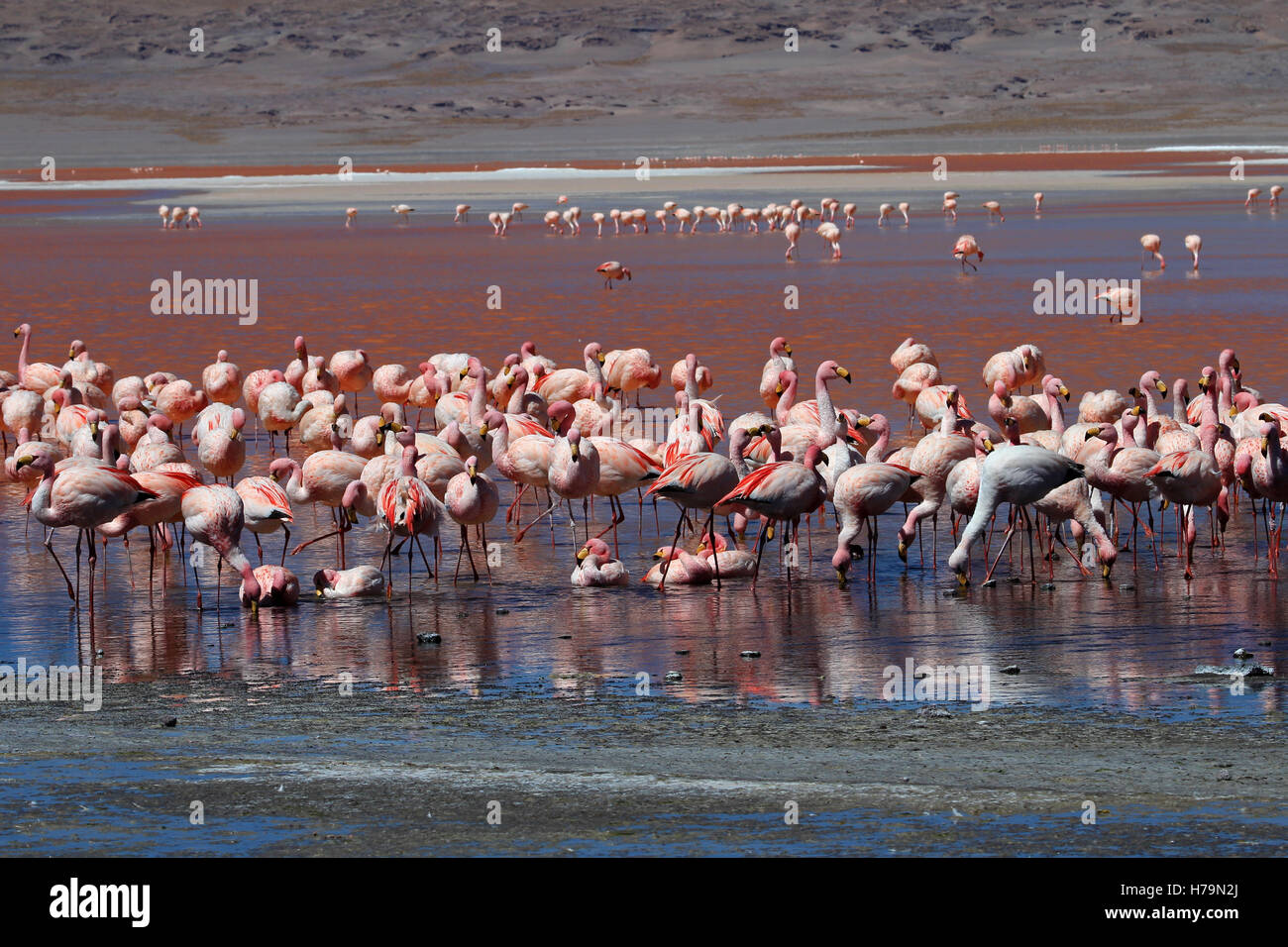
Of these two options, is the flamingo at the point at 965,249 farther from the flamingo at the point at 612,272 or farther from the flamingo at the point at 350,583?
the flamingo at the point at 350,583

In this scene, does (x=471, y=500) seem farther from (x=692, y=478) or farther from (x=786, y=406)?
(x=786, y=406)

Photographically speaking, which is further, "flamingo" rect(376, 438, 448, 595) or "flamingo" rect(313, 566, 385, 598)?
"flamingo" rect(376, 438, 448, 595)

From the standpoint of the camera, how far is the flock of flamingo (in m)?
10.2

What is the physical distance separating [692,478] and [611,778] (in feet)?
12.8

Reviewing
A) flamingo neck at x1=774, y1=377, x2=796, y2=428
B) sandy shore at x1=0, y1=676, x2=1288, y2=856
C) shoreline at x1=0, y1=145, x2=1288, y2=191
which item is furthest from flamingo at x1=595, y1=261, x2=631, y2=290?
shoreline at x1=0, y1=145, x2=1288, y2=191

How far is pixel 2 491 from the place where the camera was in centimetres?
1396

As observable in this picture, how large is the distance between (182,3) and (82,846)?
525 feet

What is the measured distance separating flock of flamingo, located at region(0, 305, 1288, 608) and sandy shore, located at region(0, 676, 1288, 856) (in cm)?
227

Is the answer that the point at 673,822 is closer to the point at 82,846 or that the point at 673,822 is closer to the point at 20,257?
the point at 82,846

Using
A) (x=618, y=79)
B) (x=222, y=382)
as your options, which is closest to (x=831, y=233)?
(x=222, y=382)

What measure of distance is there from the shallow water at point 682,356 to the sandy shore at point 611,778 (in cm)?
48

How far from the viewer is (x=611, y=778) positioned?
22.5 ft

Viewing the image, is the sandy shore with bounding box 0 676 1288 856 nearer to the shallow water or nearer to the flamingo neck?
the shallow water
